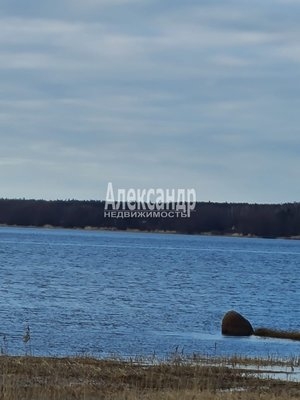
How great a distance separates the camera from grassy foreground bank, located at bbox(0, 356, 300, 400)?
18172 mm

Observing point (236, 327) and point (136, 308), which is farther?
point (136, 308)

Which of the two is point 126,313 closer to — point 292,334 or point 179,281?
point 292,334

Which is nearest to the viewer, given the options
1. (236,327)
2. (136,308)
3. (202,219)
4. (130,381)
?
(130,381)

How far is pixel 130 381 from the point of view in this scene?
21234 millimetres

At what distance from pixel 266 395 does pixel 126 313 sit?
29.3m

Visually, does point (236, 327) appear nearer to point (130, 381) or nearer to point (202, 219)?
point (130, 381)

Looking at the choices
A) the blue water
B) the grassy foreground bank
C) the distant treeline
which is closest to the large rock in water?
the blue water

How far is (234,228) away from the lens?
608 feet

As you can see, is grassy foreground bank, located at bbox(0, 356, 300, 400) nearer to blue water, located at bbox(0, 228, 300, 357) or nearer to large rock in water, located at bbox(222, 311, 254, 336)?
blue water, located at bbox(0, 228, 300, 357)

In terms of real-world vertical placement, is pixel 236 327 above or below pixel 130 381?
below

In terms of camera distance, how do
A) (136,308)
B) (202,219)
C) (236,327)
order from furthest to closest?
(202,219) < (136,308) < (236,327)

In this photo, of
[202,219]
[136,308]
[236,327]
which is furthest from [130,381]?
[202,219]

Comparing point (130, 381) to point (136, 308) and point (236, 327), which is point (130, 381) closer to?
point (236, 327)

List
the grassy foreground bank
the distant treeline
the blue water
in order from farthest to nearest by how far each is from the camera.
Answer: the distant treeline, the blue water, the grassy foreground bank
